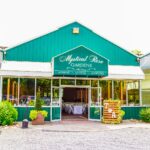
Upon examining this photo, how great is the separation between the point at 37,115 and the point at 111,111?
4.64 meters

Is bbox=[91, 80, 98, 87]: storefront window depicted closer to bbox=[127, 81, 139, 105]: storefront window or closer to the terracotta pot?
bbox=[127, 81, 139, 105]: storefront window

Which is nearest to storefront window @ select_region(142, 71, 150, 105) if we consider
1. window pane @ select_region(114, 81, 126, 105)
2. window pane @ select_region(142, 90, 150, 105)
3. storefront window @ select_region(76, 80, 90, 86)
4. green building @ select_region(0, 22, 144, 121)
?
window pane @ select_region(142, 90, 150, 105)

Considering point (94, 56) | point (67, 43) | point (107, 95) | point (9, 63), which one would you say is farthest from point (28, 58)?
point (107, 95)

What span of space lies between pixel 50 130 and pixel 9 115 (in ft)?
11.1

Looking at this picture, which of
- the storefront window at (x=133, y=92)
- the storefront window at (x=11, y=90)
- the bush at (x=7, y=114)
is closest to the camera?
the bush at (x=7, y=114)

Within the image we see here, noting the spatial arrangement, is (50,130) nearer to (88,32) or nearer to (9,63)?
(9,63)

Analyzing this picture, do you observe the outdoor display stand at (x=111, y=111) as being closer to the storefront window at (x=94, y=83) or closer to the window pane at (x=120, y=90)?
the storefront window at (x=94, y=83)

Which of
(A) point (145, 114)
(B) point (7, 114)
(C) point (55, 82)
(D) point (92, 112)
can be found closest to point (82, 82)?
(C) point (55, 82)

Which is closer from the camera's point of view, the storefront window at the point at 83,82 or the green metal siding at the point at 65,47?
the green metal siding at the point at 65,47

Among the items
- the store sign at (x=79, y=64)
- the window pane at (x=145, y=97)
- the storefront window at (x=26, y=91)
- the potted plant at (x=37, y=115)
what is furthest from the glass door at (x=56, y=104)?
the window pane at (x=145, y=97)

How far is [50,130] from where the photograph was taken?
17.0m

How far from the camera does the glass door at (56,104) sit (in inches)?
862

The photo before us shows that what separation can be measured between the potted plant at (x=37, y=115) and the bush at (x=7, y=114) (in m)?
1.00

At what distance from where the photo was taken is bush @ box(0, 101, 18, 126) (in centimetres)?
1900
